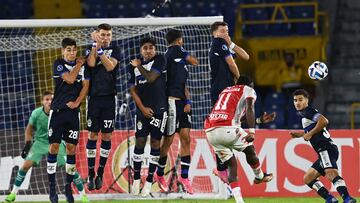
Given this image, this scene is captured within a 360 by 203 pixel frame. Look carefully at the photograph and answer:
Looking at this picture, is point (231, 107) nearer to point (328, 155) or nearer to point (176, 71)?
point (328, 155)

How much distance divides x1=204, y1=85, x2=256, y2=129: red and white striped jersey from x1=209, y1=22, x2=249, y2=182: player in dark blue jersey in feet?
4.97

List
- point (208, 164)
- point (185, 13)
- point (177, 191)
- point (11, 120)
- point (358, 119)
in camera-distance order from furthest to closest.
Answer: point (185, 13) < point (358, 119) < point (11, 120) < point (208, 164) < point (177, 191)

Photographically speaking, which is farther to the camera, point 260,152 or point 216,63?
point 260,152

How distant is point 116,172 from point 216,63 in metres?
3.46

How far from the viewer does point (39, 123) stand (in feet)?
59.3

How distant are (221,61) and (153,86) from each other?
102 centimetres

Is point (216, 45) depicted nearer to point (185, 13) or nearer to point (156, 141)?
point (156, 141)

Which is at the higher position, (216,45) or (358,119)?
(216,45)

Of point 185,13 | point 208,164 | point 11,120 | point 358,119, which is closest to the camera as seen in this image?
point 208,164

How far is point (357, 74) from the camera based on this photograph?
2612 cm

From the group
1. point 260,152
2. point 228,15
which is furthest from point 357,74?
point 260,152

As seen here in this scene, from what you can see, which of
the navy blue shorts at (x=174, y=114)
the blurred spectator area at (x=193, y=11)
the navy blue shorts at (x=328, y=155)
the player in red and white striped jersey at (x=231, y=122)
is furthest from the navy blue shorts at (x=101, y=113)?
the blurred spectator area at (x=193, y=11)

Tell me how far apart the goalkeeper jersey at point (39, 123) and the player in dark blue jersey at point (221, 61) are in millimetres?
3095

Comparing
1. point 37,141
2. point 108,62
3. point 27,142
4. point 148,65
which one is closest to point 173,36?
point 148,65
